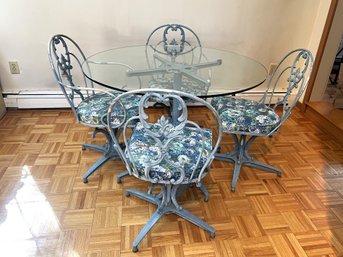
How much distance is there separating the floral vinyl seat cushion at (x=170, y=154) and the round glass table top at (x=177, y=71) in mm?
243

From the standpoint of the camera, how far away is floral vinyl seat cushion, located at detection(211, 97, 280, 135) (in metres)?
1.61

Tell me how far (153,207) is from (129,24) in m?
1.54

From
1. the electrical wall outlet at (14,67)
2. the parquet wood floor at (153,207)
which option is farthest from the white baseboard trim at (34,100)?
the parquet wood floor at (153,207)

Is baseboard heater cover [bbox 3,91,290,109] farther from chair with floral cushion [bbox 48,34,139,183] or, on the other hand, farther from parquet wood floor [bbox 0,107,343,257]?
chair with floral cushion [bbox 48,34,139,183]

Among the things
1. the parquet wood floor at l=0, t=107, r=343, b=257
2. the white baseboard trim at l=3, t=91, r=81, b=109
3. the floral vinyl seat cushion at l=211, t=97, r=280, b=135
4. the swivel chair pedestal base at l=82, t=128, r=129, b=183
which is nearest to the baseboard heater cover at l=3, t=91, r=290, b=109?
the white baseboard trim at l=3, t=91, r=81, b=109

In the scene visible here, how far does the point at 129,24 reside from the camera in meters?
2.30

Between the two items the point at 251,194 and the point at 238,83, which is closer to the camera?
the point at 238,83

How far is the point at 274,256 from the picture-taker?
1.34m

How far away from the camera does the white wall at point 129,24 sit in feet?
7.23

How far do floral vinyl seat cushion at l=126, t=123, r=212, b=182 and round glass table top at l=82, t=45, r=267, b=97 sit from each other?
9.6 inches

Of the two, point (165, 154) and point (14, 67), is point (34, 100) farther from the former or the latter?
point (165, 154)

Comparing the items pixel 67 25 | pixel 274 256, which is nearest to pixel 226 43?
pixel 67 25

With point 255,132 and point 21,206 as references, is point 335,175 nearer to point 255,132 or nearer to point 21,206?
point 255,132

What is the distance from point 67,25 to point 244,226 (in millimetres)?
2026
